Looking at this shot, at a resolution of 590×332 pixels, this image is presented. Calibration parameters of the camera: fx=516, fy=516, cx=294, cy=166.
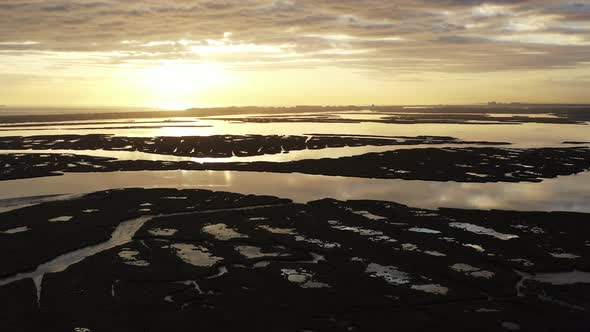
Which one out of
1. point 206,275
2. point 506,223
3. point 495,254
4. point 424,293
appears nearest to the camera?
point 424,293

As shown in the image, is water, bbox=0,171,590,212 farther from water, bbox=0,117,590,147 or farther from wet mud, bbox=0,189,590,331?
water, bbox=0,117,590,147

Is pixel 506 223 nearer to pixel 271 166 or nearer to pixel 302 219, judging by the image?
pixel 302 219

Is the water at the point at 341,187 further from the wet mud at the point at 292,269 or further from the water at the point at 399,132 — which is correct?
the water at the point at 399,132

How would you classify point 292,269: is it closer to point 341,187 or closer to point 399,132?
point 341,187

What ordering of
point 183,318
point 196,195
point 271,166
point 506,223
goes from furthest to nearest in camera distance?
point 271,166
point 196,195
point 506,223
point 183,318

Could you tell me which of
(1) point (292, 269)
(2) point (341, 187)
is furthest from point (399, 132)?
(1) point (292, 269)

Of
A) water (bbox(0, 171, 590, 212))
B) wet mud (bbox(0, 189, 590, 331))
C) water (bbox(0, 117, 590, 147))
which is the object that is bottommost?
wet mud (bbox(0, 189, 590, 331))

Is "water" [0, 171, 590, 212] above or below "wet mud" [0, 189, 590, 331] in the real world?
above

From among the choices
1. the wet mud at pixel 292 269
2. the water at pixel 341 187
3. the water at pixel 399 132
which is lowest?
the wet mud at pixel 292 269

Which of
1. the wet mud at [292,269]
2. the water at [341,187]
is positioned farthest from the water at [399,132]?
the wet mud at [292,269]

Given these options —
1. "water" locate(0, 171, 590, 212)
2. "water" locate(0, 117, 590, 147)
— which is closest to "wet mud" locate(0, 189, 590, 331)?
"water" locate(0, 171, 590, 212)

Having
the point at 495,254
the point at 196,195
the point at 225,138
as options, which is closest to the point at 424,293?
the point at 495,254
